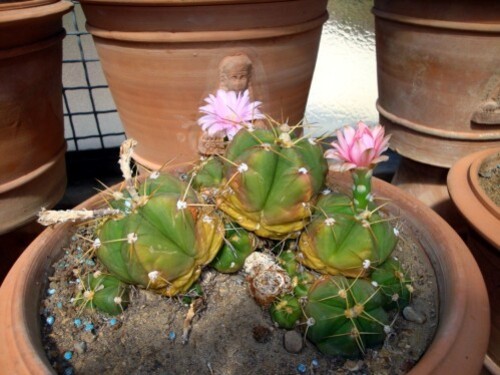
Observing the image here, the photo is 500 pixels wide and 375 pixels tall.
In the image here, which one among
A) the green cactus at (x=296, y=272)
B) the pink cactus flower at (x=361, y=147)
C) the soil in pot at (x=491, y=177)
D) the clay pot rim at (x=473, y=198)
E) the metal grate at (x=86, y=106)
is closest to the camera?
the pink cactus flower at (x=361, y=147)

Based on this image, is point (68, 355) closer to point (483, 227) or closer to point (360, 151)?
point (360, 151)

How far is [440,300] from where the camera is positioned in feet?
2.36

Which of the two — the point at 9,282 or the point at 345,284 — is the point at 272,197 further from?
the point at 9,282

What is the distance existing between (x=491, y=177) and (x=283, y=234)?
0.70 meters

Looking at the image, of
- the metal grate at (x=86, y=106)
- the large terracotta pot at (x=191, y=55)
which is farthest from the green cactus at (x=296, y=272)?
the metal grate at (x=86, y=106)

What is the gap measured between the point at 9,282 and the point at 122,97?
546 millimetres

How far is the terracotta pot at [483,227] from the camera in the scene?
0.91m

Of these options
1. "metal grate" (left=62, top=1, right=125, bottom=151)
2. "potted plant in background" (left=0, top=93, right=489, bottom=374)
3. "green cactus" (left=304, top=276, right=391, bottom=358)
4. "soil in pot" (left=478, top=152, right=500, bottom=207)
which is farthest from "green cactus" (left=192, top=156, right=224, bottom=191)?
"metal grate" (left=62, top=1, right=125, bottom=151)

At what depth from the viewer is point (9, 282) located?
0.71 m

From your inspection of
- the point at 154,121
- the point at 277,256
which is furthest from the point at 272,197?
the point at 154,121

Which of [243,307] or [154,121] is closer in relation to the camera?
[243,307]

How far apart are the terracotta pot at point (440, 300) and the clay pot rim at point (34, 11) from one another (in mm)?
427

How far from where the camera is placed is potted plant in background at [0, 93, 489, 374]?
587mm

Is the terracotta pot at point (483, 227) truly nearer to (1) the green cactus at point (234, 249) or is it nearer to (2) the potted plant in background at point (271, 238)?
(2) the potted plant in background at point (271, 238)
